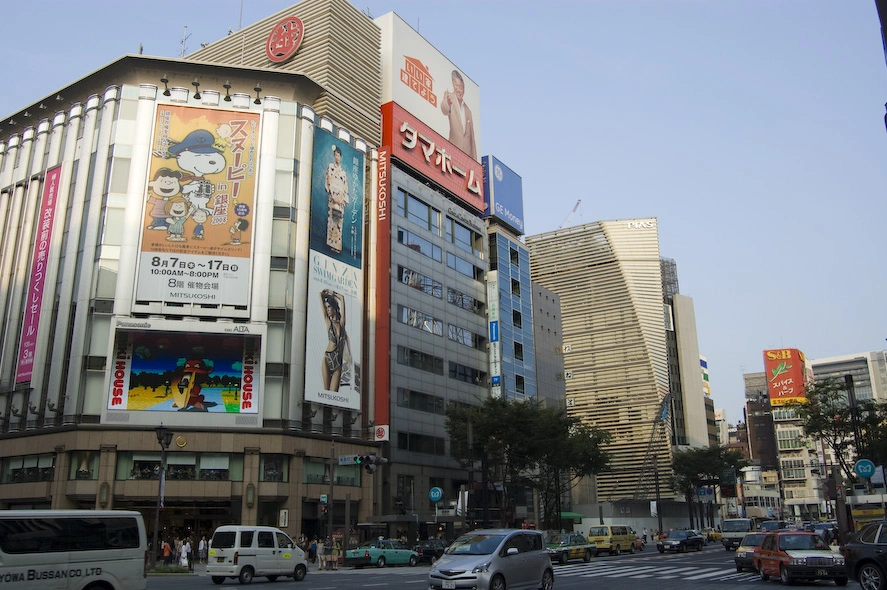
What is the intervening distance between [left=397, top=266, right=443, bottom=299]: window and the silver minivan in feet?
152

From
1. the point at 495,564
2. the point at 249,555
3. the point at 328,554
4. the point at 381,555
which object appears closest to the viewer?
the point at 495,564

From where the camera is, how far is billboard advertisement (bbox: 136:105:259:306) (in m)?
50.9

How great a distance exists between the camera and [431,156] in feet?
242

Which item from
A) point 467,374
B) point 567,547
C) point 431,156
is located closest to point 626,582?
point 567,547

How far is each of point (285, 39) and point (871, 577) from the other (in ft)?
210

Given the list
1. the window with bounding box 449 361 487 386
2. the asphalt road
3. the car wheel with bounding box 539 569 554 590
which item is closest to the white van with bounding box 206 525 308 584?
the asphalt road

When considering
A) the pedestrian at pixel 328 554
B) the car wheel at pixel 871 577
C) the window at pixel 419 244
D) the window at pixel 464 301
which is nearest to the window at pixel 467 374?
the window at pixel 464 301

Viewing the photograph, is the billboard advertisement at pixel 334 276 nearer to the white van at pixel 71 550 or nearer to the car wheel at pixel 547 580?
the car wheel at pixel 547 580

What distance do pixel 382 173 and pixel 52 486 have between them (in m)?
34.6

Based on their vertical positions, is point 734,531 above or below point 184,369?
below

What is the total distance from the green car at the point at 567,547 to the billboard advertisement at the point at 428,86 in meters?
43.6

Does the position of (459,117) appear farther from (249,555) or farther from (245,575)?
(245,575)

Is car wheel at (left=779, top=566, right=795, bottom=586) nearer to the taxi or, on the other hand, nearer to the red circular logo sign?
the taxi

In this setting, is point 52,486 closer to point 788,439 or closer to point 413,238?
point 413,238
